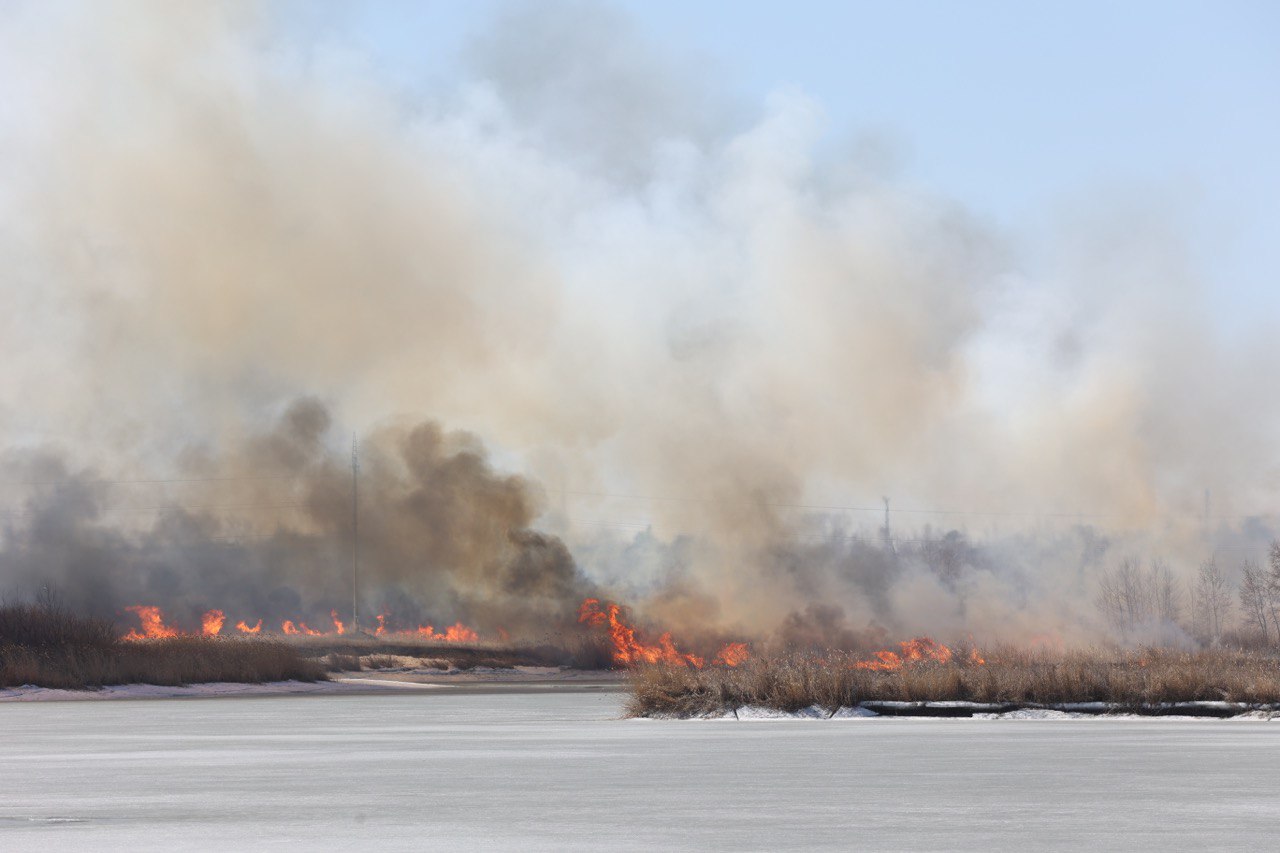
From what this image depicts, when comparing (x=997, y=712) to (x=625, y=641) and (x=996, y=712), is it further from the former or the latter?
(x=625, y=641)

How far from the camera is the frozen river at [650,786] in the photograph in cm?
1296

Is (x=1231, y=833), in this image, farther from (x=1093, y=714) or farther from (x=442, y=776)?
(x=1093, y=714)

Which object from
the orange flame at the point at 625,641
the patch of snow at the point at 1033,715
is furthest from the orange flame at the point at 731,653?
the patch of snow at the point at 1033,715

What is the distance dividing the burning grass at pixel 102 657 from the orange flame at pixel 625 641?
30.4m

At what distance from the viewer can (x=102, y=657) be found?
6294 centimetres

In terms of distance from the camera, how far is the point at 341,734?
30250mm

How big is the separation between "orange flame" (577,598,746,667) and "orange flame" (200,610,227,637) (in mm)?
28183

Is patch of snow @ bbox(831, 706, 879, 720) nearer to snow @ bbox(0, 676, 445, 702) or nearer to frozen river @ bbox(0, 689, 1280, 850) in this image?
frozen river @ bbox(0, 689, 1280, 850)

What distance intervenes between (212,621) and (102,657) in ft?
204

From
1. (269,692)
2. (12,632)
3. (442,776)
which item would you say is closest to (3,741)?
(442,776)

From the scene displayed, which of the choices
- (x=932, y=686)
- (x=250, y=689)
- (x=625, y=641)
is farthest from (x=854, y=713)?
(x=625, y=641)

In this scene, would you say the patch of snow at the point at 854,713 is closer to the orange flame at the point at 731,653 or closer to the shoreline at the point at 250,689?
the shoreline at the point at 250,689

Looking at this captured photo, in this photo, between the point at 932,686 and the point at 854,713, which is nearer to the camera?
the point at 854,713

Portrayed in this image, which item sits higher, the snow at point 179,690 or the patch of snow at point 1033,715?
the snow at point 179,690
